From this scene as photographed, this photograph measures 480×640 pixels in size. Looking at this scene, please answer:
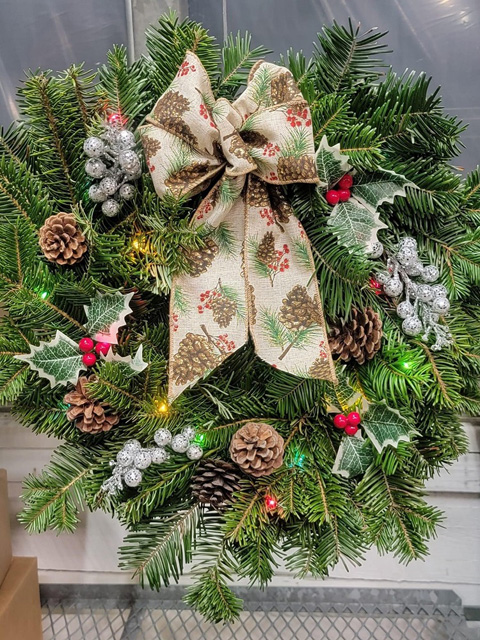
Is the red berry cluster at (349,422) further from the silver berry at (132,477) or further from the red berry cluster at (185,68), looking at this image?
the red berry cluster at (185,68)

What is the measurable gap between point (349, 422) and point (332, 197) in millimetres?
232

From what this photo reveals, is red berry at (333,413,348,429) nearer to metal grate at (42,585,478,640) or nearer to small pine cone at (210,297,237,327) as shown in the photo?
small pine cone at (210,297,237,327)

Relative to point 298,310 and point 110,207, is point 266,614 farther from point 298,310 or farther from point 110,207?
point 110,207

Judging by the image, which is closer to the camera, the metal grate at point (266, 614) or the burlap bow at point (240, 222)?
the burlap bow at point (240, 222)

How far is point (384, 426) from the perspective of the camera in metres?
0.52

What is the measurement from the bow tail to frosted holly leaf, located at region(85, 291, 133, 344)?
0.13 metres

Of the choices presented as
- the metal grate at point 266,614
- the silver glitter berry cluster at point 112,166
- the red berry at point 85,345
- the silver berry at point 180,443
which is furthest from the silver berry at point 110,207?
the metal grate at point 266,614

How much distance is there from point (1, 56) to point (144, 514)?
2.17 feet

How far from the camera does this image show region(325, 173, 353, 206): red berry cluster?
0.51 metres

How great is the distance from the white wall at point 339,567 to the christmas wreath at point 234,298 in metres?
0.27

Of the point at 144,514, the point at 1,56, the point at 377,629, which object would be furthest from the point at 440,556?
the point at 1,56

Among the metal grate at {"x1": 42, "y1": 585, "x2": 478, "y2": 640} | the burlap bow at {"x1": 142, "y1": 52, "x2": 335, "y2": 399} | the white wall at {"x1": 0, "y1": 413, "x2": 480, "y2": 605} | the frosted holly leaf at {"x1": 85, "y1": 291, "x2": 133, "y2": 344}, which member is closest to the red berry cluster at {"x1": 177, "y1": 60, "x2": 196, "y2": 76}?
the burlap bow at {"x1": 142, "y1": 52, "x2": 335, "y2": 399}

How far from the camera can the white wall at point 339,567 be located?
2.59 ft

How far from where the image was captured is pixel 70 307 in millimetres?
537
